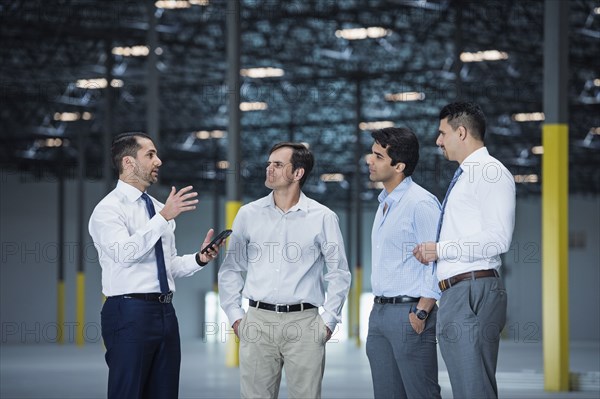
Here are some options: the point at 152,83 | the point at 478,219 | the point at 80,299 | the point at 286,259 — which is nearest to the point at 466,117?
the point at 478,219

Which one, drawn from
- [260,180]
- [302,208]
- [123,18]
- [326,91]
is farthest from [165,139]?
[302,208]

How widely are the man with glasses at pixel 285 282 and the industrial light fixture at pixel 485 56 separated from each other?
18.2 metres

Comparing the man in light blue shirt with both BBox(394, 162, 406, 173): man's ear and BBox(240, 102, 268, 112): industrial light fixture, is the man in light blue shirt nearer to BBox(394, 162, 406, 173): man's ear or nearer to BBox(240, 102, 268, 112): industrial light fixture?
BBox(394, 162, 406, 173): man's ear

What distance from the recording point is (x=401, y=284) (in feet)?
17.0

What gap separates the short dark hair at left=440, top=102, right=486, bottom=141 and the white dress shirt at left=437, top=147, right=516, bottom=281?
12 centimetres

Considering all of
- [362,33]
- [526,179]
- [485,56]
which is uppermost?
[362,33]

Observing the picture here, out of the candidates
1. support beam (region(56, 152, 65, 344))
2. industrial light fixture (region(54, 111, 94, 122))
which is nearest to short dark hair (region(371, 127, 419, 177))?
industrial light fixture (region(54, 111, 94, 122))

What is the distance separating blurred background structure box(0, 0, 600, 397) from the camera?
20.1 metres

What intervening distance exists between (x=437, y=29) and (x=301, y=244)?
54.9 feet

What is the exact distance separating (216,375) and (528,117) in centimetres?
1765

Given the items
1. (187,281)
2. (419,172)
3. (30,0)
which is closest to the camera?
(30,0)

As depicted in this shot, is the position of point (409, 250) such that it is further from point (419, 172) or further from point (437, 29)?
point (419, 172)

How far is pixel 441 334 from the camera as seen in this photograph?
Result: 4.64 m

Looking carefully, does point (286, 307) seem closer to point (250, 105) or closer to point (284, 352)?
point (284, 352)
